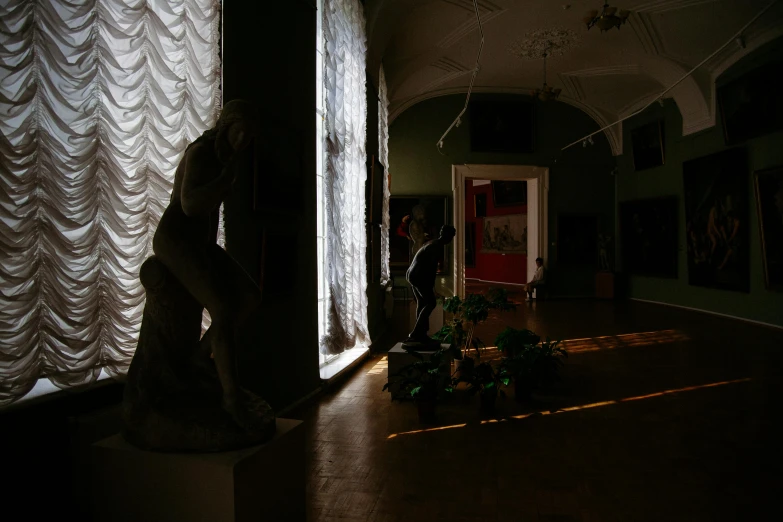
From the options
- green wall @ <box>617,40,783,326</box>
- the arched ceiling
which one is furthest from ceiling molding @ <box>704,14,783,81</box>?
green wall @ <box>617,40,783,326</box>

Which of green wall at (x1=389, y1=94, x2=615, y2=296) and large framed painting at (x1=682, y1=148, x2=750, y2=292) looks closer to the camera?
large framed painting at (x1=682, y1=148, x2=750, y2=292)

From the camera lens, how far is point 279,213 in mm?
4777

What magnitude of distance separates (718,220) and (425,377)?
1008cm

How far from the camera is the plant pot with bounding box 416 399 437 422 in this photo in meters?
4.85

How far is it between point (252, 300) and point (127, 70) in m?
1.51

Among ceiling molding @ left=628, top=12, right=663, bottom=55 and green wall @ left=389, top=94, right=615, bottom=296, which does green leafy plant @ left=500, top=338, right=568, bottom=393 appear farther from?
green wall @ left=389, top=94, right=615, bottom=296

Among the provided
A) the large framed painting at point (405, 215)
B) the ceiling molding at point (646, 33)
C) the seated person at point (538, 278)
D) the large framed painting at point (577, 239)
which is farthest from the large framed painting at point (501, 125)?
the ceiling molding at point (646, 33)

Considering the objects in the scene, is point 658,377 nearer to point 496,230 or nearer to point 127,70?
point 127,70

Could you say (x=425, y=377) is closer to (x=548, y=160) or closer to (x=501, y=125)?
(x=501, y=125)

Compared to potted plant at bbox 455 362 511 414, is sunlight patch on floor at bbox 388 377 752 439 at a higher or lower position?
lower

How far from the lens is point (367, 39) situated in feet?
29.1

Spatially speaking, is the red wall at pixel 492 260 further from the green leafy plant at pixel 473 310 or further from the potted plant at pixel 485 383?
the potted plant at pixel 485 383

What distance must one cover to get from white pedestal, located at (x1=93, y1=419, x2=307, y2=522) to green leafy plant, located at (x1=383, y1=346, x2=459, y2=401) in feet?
7.91

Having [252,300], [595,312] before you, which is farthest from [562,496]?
[595,312]
